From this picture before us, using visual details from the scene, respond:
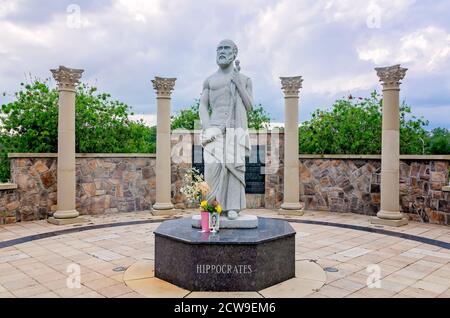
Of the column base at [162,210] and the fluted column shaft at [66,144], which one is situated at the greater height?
the fluted column shaft at [66,144]

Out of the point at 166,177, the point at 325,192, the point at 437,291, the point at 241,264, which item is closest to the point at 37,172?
the point at 166,177

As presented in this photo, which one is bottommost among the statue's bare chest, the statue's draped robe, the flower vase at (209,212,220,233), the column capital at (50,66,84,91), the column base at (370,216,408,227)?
the column base at (370,216,408,227)

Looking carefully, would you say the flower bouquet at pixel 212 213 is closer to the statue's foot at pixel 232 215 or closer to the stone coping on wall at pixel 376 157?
the statue's foot at pixel 232 215

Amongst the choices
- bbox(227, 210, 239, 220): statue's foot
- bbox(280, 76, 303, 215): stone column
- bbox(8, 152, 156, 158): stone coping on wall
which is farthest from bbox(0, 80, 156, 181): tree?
bbox(227, 210, 239, 220): statue's foot

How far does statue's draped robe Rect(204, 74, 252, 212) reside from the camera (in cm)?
511

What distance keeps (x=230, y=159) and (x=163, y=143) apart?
497 cm

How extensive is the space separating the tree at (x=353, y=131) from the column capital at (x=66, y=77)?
24.4ft

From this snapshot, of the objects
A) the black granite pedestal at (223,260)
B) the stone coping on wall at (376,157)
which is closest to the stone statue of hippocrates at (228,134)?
the black granite pedestal at (223,260)

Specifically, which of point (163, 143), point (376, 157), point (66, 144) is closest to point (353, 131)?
point (376, 157)

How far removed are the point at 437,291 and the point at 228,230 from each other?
8.68 feet

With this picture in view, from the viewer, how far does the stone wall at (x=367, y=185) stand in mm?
8609

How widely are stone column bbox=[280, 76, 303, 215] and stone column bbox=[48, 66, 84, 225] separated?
5.31m

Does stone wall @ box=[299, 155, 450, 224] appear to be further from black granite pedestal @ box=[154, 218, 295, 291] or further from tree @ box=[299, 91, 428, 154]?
black granite pedestal @ box=[154, 218, 295, 291]

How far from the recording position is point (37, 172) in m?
8.90
